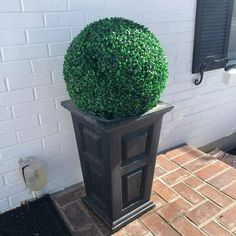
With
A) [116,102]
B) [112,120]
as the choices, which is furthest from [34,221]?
[116,102]

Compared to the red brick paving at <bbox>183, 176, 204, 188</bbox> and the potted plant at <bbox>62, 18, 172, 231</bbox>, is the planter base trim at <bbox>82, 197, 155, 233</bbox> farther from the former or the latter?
the red brick paving at <bbox>183, 176, 204, 188</bbox>

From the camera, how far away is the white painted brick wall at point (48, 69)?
69.0 inches

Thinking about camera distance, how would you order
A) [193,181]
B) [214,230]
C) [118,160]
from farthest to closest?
[193,181], [214,230], [118,160]

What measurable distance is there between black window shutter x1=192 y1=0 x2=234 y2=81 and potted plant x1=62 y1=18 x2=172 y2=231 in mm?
1067

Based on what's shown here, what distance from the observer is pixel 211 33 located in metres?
2.57

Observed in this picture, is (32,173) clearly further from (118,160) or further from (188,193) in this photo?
(188,193)

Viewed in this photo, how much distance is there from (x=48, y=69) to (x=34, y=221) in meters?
1.10

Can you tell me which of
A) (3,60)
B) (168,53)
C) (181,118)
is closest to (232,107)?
(181,118)

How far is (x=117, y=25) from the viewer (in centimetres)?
154

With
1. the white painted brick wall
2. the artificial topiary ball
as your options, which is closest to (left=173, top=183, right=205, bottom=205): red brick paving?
the white painted brick wall

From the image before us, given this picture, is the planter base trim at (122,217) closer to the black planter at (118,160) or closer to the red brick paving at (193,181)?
the black planter at (118,160)

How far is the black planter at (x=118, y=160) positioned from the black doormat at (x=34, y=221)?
0.89 feet

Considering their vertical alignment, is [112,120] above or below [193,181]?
above

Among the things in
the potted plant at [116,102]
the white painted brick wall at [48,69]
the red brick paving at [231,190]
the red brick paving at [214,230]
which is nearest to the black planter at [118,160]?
the potted plant at [116,102]
